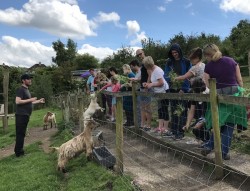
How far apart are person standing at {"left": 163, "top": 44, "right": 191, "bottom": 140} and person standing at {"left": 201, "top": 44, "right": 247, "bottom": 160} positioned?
1.38 meters

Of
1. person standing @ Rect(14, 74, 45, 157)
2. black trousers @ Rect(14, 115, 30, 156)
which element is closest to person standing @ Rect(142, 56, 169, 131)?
person standing @ Rect(14, 74, 45, 157)

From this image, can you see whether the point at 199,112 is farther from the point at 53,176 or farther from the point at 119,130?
the point at 53,176

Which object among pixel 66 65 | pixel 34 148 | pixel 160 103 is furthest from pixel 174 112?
pixel 66 65

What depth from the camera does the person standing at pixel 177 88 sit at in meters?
7.40

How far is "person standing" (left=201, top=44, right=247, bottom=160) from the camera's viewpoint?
18.4 feet

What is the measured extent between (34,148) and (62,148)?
125 inches

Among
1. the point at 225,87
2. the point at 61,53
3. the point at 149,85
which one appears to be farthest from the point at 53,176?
the point at 61,53

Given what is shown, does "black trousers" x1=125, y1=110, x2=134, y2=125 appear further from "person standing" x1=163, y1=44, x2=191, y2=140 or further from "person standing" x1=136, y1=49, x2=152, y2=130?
"person standing" x1=163, y1=44, x2=191, y2=140

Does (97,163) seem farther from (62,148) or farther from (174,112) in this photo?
(174,112)

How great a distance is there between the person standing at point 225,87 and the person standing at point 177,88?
4.51 feet

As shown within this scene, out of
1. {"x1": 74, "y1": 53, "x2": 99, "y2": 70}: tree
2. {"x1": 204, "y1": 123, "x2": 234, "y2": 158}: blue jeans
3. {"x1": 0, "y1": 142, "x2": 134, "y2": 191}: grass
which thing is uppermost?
{"x1": 74, "y1": 53, "x2": 99, "y2": 70}: tree

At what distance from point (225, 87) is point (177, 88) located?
1852mm

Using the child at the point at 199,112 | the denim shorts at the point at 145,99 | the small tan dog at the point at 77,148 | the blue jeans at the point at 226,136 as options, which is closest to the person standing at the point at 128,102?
the denim shorts at the point at 145,99

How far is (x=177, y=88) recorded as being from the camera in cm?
769
